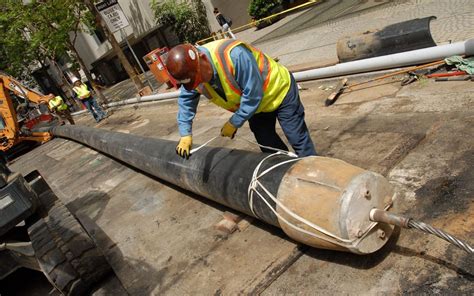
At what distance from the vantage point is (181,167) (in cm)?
449

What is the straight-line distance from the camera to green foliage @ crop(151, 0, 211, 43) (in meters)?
22.0

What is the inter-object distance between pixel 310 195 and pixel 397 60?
166 inches

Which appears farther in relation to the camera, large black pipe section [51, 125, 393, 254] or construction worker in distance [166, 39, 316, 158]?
construction worker in distance [166, 39, 316, 158]

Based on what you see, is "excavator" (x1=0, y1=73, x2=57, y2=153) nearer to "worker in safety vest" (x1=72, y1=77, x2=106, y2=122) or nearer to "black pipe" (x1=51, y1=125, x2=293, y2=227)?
"worker in safety vest" (x1=72, y1=77, x2=106, y2=122)

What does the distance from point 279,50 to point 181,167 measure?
8.26 meters

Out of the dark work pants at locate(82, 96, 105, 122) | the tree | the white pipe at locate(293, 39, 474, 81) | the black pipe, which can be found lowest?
the white pipe at locate(293, 39, 474, 81)

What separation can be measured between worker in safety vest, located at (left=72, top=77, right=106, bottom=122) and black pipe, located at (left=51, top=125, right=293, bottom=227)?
10.0 m

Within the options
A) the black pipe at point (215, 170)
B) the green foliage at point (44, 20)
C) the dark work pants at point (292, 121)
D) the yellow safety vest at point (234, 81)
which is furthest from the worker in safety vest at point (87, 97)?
the yellow safety vest at point (234, 81)

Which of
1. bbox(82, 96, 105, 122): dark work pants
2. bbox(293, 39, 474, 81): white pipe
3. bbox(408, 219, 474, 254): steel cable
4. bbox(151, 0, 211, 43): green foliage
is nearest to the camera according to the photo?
bbox(408, 219, 474, 254): steel cable

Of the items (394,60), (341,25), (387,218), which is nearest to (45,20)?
(341,25)

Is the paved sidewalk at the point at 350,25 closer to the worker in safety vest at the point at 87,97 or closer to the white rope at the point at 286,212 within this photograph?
the white rope at the point at 286,212

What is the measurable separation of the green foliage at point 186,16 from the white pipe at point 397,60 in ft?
52.6

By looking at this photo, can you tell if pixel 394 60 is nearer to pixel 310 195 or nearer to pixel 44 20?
pixel 310 195

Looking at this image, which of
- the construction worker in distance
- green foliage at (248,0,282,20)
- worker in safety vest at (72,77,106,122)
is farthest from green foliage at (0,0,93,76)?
the construction worker in distance
